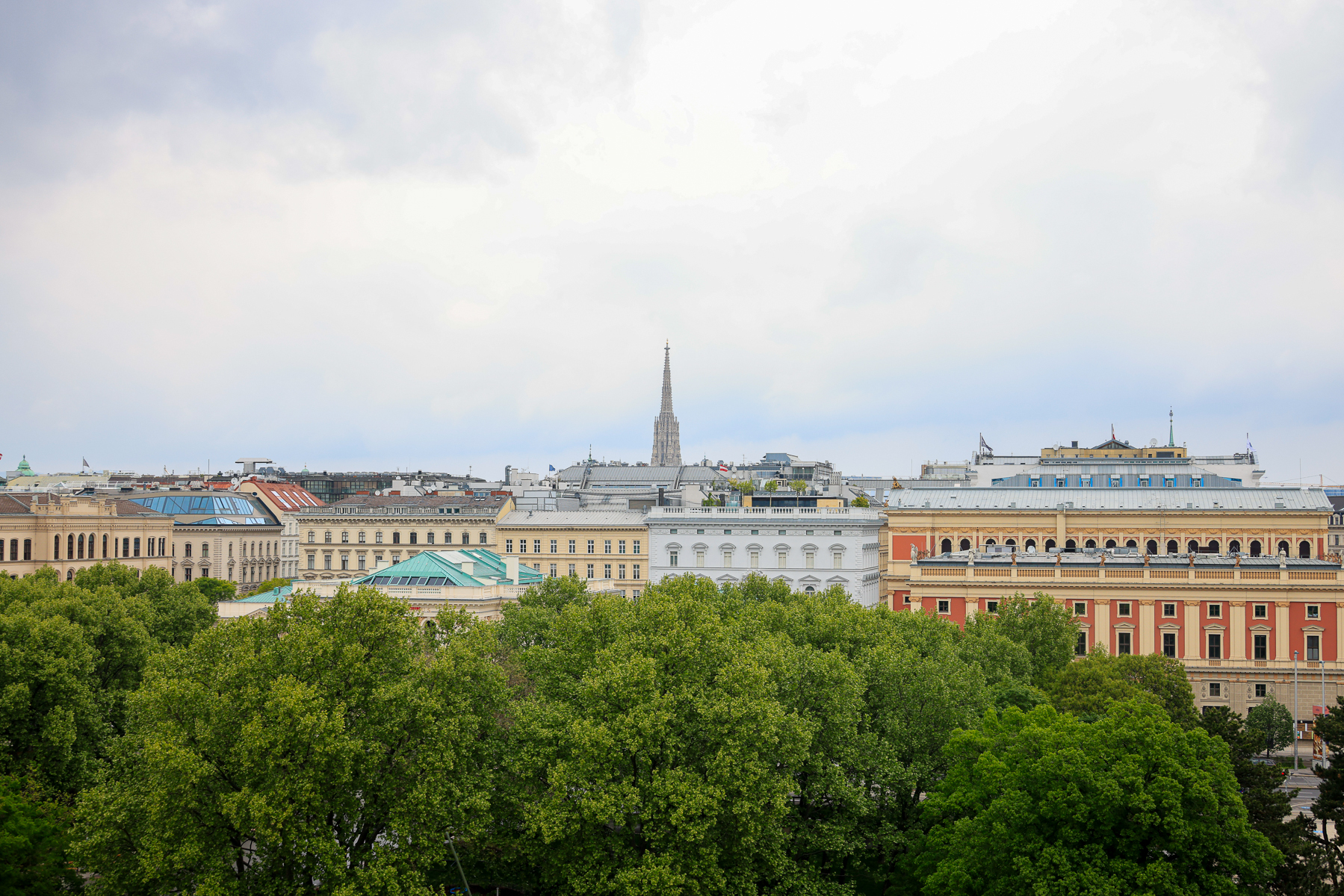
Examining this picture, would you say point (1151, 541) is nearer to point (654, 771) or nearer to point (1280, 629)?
point (1280, 629)

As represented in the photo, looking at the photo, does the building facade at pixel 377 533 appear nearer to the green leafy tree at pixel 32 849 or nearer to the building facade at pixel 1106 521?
the building facade at pixel 1106 521

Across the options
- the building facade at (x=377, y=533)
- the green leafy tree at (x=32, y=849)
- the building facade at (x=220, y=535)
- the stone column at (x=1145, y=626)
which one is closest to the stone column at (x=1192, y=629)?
the stone column at (x=1145, y=626)

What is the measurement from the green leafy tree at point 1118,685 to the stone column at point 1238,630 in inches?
656

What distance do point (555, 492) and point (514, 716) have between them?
116797mm

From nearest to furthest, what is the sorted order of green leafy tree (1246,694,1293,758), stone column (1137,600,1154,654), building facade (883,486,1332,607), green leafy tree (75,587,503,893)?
green leafy tree (75,587,503,893)
green leafy tree (1246,694,1293,758)
stone column (1137,600,1154,654)
building facade (883,486,1332,607)

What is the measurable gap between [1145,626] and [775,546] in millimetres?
44218

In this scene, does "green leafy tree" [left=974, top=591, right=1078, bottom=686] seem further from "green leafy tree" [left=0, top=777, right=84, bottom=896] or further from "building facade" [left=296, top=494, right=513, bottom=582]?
"building facade" [left=296, top=494, right=513, bottom=582]

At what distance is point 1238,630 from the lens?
91.8 m

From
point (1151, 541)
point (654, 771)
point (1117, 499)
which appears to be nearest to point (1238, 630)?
point (1151, 541)

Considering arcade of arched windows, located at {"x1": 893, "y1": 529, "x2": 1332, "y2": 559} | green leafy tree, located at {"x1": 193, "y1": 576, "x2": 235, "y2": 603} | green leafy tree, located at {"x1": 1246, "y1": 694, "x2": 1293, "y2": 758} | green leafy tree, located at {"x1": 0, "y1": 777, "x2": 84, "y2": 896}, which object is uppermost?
arcade of arched windows, located at {"x1": 893, "y1": 529, "x2": 1332, "y2": 559}

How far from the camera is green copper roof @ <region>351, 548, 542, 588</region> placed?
8875 cm

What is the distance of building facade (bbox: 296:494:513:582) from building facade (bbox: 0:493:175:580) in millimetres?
18815

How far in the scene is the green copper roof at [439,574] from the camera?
291ft

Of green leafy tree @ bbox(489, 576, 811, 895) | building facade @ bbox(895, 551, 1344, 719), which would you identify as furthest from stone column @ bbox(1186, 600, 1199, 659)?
green leafy tree @ bbox(489, 576, 811, 895)
